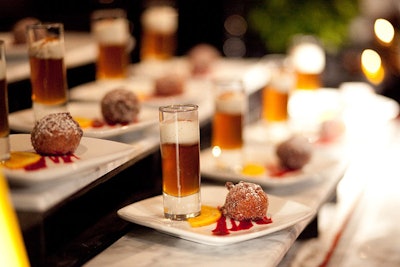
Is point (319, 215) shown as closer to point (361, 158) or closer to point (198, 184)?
point (361, 158)

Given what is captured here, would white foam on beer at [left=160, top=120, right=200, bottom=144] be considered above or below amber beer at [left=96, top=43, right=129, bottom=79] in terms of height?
below

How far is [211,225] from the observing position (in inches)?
86.8

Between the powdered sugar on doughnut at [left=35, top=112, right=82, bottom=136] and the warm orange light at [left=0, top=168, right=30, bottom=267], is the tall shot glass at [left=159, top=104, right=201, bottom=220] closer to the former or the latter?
the powdered sugar on doughnut at [left=35, top=112, right=82, bottom=136]

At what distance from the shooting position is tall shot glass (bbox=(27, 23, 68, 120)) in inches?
100

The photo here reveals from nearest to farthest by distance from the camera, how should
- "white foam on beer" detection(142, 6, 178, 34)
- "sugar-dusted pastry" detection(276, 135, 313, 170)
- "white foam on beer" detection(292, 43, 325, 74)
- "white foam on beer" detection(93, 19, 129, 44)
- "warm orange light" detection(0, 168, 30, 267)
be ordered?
1. "warm orange light" detection(0, 168, 30, 267)
2. "sugar-dusted pastry" detection(276, 135, 313, 170)
3. "white foam on beer" detection(93, 19, 129, 44)
4. "white foam on beer" detection(292, 43, 325, 74)
5. "white foam on beer" detection(142, 6, 178, 34)

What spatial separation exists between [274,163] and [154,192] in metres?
0.66

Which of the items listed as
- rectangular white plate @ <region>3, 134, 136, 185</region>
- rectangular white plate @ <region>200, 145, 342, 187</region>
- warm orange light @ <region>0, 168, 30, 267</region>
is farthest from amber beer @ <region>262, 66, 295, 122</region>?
warm orange light @ <region>0, 168, 30, 267</region>

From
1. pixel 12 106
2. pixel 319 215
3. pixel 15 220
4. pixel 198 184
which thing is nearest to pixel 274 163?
pixel 319 215

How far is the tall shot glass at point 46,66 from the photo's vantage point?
2.55 meters

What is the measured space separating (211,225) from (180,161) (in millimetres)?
230

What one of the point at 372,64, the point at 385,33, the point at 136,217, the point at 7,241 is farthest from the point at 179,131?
the point at 372,64

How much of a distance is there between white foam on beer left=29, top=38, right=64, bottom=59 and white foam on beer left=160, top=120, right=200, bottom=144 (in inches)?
23.8

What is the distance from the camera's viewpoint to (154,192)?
8.87 ft

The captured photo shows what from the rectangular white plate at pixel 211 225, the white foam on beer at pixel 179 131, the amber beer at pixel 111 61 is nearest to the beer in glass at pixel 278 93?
the amber beer at pixel 111 61
